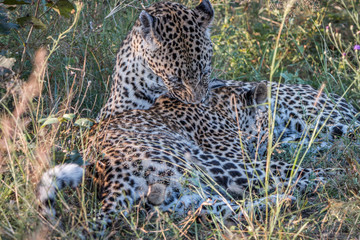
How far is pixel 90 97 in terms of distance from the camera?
21.0ft

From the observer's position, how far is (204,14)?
552 centimetres

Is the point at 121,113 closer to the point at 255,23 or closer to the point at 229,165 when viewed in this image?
the point at 229,165

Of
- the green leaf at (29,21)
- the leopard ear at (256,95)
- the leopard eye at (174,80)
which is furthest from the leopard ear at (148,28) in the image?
the leopard ear at (256,95)

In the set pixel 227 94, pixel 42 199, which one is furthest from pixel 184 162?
pixel 227 94

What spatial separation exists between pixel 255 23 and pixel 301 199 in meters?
4.94

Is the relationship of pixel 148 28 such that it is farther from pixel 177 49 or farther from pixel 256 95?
pixel 256 95

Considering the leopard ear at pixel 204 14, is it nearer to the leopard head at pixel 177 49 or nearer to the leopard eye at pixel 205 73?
the leopard head at pixel 177 49

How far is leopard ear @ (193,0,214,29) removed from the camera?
5448 mm

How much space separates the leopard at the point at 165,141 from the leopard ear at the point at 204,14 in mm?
11

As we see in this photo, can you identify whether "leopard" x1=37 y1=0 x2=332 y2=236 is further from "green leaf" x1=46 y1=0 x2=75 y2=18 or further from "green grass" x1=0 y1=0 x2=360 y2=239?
"green leaf" x1=46 y1=0 x2=75 y2=18

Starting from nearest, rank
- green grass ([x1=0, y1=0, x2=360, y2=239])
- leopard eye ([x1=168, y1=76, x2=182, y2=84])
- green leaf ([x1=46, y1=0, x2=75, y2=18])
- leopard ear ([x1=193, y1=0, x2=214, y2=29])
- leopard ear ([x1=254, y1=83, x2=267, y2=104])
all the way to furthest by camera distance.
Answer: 1. green grass ([x1=0, y1=0, x2=360, y2=239])
2. green leaf ([x1=46, y1=0, x2=75, y2=18])
3. leopard eye ([x1=168, y1=76, x2=182, y2=84])
4. leopard ear ([x1=193, y1=0, x2=214, y2=29])
5. leopard ear ([x1=254, y1=83, x2=267, y2=104])

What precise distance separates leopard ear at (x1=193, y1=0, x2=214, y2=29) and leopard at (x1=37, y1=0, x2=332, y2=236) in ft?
0.04

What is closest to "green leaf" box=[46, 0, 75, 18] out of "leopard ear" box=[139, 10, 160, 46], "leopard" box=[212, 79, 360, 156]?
"leopard ear" box=[139, 10, 160, 46]

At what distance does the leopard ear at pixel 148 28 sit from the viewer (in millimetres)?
5070
